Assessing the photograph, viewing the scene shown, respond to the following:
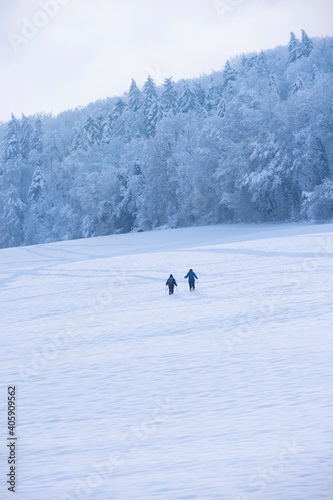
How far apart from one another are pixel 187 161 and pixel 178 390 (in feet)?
185

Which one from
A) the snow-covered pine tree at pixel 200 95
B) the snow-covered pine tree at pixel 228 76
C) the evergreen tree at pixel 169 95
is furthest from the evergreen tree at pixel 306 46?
the evergreen tree at pixel 169 95

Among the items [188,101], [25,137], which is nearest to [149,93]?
[188,101]

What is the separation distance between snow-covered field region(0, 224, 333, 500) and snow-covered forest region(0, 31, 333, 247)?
3340 centimetres

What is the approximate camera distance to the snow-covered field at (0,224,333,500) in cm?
681

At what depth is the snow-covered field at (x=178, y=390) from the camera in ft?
22.3

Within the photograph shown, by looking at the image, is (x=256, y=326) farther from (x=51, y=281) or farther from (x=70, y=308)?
(x=51, y=281)

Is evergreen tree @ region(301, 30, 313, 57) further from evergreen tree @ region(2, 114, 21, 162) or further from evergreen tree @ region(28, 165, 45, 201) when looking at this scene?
evergreen tree @ region(2, 114, 21, 162)

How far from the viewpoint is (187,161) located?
6469 centimetres

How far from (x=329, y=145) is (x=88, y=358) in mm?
45852

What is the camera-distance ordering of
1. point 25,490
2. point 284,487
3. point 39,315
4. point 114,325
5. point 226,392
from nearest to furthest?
point 284,487 < point 25,490 < point 226,392 < point 114,325 < point 39,315

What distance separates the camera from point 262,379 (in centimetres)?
1001

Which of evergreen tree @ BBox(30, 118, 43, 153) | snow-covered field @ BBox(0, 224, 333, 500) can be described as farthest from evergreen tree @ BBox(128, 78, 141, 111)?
snow-covered field @ BBox(0, 224, 333, 500)

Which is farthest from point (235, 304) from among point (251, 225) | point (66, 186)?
point (66, 186)

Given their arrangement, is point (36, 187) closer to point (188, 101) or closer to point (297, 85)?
point (188, 101)
